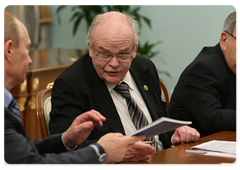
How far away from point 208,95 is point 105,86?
574 millimetres

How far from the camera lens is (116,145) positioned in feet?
4.44

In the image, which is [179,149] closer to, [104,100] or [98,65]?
[104,100]

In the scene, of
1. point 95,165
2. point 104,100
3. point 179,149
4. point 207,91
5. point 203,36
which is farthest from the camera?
point 203,36

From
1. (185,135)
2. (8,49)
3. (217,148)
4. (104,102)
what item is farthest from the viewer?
(104,102)

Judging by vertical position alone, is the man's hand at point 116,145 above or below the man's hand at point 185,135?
above

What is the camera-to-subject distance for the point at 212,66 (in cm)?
222

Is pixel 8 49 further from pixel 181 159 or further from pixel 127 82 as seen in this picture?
pixel 127 82

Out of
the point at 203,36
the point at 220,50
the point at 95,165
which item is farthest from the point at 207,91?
the point at 203,36

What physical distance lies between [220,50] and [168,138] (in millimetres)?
620

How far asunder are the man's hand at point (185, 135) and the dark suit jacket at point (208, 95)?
236 mm

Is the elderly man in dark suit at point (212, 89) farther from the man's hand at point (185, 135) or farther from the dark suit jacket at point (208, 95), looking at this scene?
the man's hand at point (185, 135)

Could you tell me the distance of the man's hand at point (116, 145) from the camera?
1.35 m

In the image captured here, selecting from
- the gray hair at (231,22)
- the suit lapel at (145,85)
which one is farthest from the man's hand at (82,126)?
the gray hair at (231,22)

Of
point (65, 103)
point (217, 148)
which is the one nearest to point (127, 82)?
point (65, 103)
